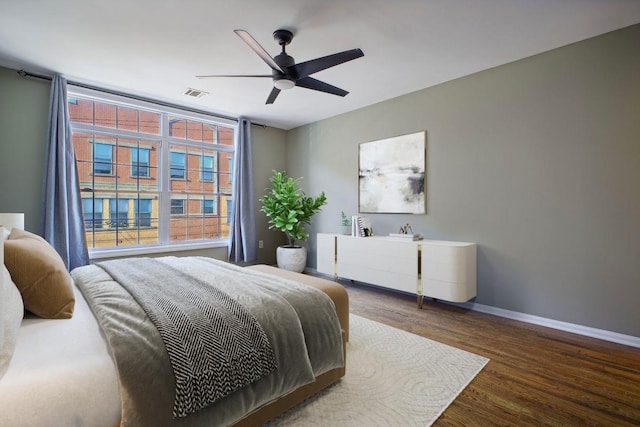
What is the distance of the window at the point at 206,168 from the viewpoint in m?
4.79

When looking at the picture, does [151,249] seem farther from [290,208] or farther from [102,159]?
[290,208]

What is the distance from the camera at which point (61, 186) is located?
11.1ft

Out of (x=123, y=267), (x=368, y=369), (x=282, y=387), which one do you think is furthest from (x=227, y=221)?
(x=282, y=387)

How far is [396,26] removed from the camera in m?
2.49

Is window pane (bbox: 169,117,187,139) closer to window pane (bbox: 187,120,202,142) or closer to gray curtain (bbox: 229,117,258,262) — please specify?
window pane (bbox: 187,120,202,142)

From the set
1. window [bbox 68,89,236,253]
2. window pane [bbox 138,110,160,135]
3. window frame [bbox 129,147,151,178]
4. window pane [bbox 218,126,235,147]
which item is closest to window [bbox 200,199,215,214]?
window [bbox 68,89,236,253]

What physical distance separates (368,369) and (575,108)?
9.02ft

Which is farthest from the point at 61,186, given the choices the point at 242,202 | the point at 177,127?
the point at 242,202

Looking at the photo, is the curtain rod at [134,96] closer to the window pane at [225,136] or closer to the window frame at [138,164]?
the window pane at [225,136]

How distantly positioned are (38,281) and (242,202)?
11.5 feet

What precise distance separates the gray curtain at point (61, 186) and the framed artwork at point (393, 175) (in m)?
3.39

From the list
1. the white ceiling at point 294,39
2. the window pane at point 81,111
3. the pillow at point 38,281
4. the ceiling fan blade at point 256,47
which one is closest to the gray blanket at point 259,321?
the pillow at point 38,281

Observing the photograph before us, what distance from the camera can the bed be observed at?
99 centimetres

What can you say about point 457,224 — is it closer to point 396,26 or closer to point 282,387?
point 396,26
